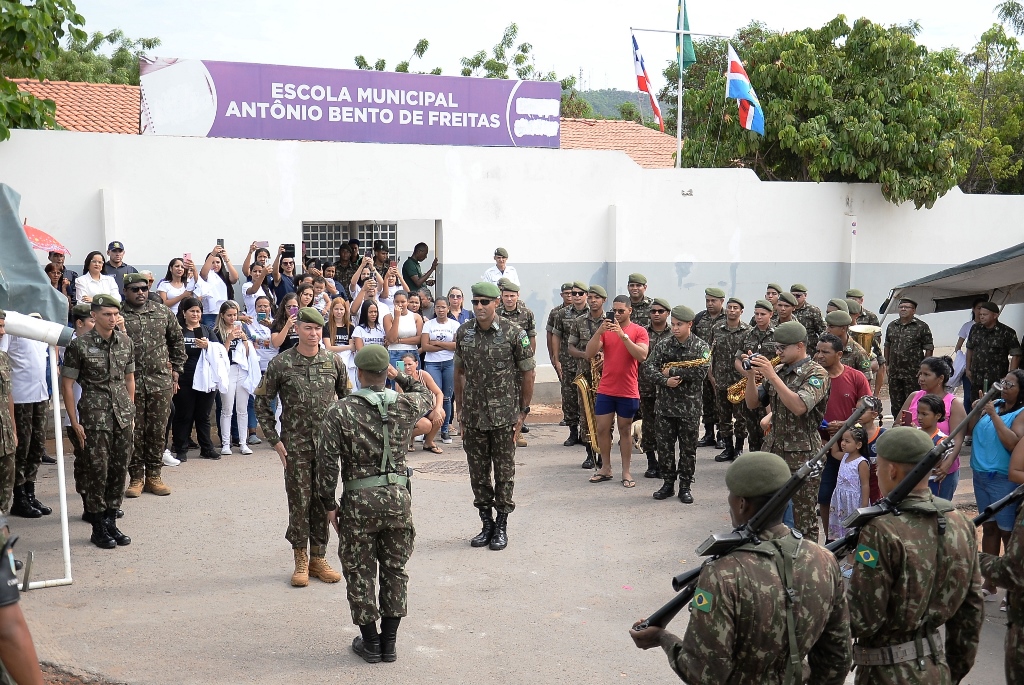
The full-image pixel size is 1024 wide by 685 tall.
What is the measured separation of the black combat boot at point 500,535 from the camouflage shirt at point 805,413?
2250mm

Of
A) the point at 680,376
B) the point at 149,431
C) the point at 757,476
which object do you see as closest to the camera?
the point at 757,476

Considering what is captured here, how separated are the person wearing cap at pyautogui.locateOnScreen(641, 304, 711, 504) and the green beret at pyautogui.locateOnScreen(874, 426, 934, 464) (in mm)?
5022

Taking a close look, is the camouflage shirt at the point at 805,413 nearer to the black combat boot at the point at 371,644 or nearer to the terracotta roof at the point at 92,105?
the black combat boot at the point at 371,644

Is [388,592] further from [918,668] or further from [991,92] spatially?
[991,92]

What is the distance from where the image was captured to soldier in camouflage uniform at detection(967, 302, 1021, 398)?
422 inches

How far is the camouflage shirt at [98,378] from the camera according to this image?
8.12 meters

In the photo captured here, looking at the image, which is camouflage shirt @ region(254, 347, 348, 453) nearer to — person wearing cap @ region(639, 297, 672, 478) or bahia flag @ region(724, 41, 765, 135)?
person wearing cap @ region(639, 297, 672, 478)

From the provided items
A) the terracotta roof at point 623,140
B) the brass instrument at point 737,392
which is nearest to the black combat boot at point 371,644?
the brass instrument at point 737,392

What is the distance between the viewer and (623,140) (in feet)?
88.1

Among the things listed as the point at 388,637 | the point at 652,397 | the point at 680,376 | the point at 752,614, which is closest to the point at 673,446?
the point at 680,376

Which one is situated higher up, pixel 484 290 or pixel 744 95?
pixel 744 95

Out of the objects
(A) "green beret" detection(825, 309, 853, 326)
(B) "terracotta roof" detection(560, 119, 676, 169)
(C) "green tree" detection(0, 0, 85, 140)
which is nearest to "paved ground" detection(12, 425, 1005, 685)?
(A) "green beret" detection(825, 309, 853, 326)

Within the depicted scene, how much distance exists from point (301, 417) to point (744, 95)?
12035mm

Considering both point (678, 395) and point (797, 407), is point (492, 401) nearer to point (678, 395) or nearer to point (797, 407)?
point (678, 395)
